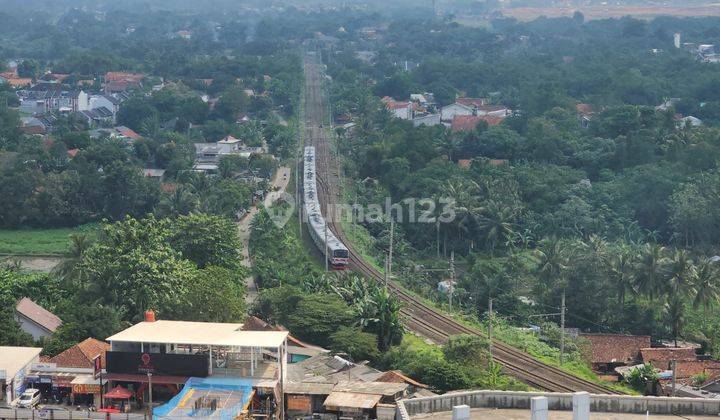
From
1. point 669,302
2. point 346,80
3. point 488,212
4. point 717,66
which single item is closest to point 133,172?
point 488,212

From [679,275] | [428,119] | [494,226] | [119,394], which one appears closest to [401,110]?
[428,119]

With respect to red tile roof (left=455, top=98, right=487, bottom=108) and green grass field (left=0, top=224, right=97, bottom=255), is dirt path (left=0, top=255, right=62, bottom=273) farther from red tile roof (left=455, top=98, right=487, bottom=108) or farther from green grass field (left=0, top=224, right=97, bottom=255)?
red tile roof (left=455, top=98, right=487, bottom=108)

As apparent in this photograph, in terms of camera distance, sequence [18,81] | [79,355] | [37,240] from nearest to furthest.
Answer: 1. [79,355]
2. [37,240]
3. [18,81]

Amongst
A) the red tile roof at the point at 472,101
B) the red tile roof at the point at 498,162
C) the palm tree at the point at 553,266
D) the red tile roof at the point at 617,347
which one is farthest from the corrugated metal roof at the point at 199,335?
the red tile roof at the point at 472,101

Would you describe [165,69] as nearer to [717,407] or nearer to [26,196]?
[26,196]

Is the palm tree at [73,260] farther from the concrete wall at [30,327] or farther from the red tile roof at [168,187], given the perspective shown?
the red tile roof at [168,187]

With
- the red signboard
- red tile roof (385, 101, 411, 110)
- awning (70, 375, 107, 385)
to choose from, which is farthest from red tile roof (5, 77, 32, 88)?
the red signboard

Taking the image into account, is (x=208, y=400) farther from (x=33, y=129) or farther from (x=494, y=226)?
(x=33, y=129)
